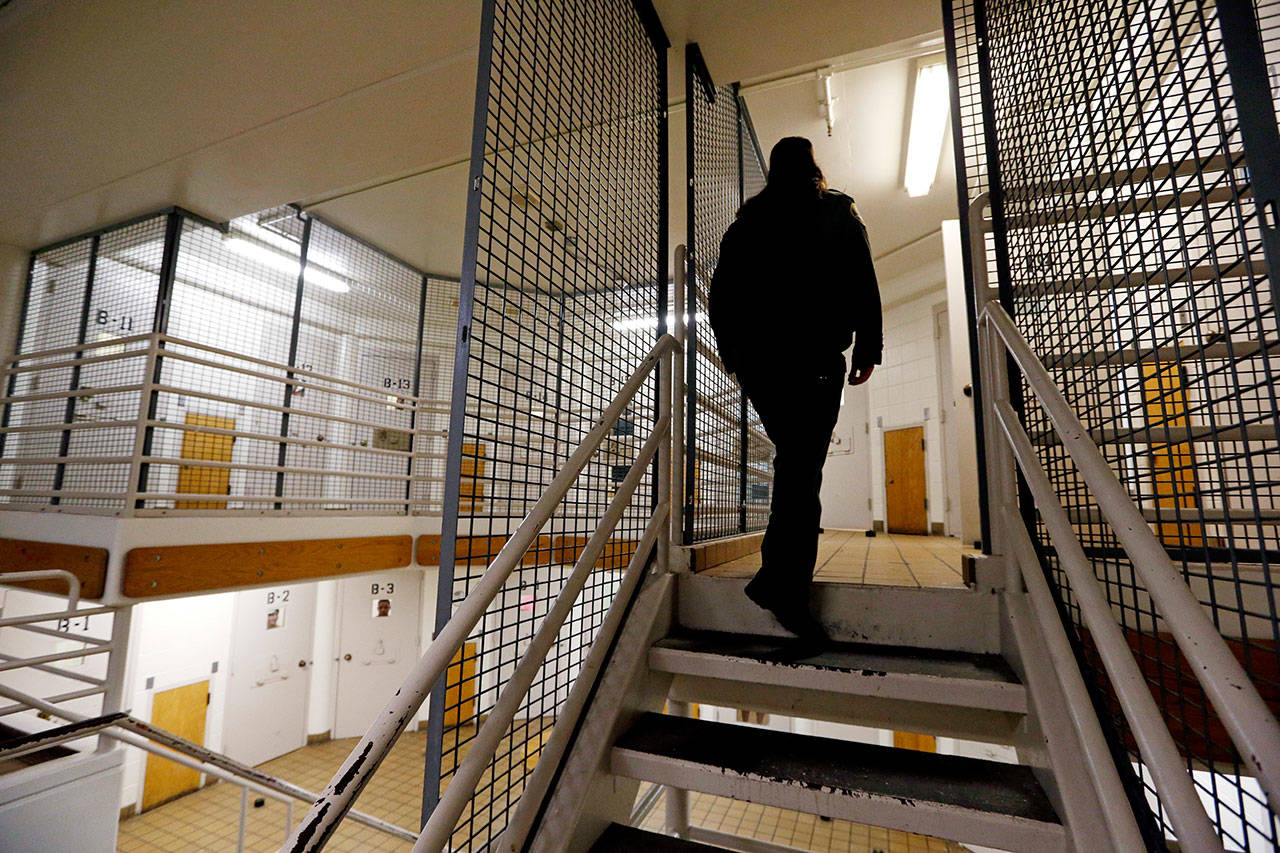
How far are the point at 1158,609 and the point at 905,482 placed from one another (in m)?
6.28

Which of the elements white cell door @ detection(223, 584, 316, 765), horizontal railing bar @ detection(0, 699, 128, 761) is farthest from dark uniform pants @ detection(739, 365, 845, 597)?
white cell door @ detection(223, 584, 316, 765)

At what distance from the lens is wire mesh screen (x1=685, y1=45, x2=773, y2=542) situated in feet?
7.27

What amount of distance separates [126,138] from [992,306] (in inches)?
202

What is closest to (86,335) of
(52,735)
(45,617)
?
(45,617)

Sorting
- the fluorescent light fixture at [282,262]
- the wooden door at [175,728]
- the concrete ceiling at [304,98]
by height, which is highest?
the concrete ceiling at [304,98]

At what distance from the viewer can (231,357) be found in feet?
12.5

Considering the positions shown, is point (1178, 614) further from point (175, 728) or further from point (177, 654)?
point (175, 728)

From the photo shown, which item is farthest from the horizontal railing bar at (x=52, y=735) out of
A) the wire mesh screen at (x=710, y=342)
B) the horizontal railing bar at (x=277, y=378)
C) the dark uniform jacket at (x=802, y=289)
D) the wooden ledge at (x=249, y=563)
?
the dark uniform jacket at (x=802, y=289)

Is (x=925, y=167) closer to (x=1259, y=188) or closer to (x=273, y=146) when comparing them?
(x=1259, y=188)

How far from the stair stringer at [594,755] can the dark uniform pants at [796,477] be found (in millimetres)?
405

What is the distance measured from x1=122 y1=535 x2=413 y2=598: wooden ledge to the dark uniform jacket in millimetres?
3428

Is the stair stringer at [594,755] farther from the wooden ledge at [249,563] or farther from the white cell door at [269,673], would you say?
the white cell door at [269,673]

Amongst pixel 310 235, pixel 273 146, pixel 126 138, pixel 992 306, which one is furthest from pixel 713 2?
pixel 310 235

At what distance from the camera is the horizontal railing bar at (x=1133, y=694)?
0.71 meters
